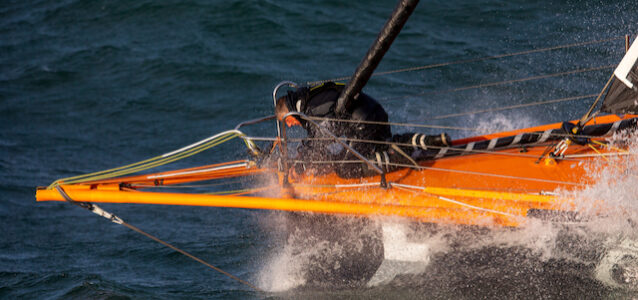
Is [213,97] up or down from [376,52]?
down

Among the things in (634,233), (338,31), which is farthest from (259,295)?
(338,31)

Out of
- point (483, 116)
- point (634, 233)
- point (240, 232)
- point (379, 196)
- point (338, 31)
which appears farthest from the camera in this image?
point (338, 31)

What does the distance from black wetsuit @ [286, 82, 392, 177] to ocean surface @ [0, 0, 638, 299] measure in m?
0.42

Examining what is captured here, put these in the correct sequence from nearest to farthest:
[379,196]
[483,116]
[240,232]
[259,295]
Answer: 1. [379,196]
2. [259,295]
3. [240,232]
4. [483,116]

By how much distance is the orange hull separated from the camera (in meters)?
4.20

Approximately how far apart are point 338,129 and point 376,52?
2.76 ft

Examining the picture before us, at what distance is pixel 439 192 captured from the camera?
14.5ft

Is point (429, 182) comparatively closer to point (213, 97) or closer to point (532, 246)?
point (532, 246)

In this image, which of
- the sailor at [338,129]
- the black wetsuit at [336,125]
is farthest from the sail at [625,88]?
A: the black wetsuit at [336,125]

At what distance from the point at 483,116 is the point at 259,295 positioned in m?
3.93

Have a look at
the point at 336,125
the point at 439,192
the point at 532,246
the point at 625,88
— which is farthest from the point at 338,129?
the point at 625,88

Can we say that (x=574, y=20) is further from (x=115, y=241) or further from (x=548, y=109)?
(x=115, y=241)

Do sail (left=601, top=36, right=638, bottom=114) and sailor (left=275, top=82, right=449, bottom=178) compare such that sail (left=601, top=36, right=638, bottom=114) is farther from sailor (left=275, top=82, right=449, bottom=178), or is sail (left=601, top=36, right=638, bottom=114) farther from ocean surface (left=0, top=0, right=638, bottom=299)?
sailor (left=275, top=82, right=449, bottom=178)

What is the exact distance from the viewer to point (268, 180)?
5121 millimetres
